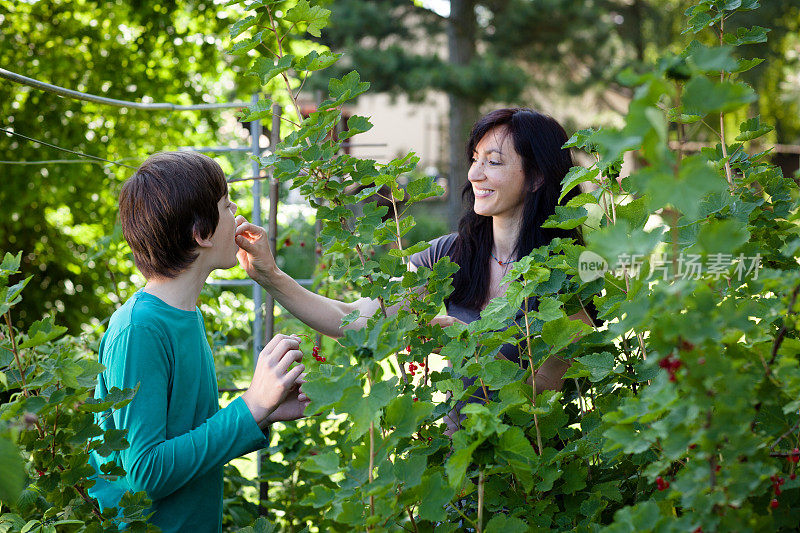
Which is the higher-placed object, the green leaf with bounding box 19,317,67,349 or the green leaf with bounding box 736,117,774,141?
the green leaf with bounding box 736,117,774,141

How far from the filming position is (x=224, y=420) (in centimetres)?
145

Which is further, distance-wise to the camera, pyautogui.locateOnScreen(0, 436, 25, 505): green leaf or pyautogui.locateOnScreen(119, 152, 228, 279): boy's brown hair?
pyautogui.locateOnScreen(119, 152, 228, 279): boy's brown hair

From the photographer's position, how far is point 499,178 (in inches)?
85.4

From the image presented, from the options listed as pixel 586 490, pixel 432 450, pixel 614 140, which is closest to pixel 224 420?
pixel 432 450

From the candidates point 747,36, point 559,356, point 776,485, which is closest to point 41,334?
point 559,356

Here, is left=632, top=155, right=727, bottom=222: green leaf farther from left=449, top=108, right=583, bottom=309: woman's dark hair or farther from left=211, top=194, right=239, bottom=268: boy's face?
left=449, top=108, right=583, bottom=309: woman's dark hair

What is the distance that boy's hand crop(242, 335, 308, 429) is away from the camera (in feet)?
4.74

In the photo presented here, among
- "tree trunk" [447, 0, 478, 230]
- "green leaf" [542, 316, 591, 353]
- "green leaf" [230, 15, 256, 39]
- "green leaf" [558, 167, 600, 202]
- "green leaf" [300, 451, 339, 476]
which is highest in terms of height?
"tree trunk" [447, 0, 478, 230]

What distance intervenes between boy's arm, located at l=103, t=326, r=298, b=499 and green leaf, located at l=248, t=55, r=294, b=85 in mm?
535

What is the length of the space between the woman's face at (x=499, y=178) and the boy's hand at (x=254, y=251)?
636mm

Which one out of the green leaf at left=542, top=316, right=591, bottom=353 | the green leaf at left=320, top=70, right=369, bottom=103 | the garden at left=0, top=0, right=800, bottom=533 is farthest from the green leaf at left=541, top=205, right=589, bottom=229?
the green leaf at left=320, top=70, right=369, bottom=103

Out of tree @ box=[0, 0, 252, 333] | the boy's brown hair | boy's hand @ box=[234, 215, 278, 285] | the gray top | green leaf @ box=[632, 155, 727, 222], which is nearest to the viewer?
green leaf @ box=[632, 155, 727, 222]

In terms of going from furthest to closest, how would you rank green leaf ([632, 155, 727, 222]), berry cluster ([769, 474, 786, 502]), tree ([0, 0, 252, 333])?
tree ([0, 0, 252, 333])
berry cluster ([769, 474, 786, 502])
green leaf ([632, 155, 727, 222])

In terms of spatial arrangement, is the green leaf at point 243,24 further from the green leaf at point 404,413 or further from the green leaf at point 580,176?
the green leaf at point 404,413
